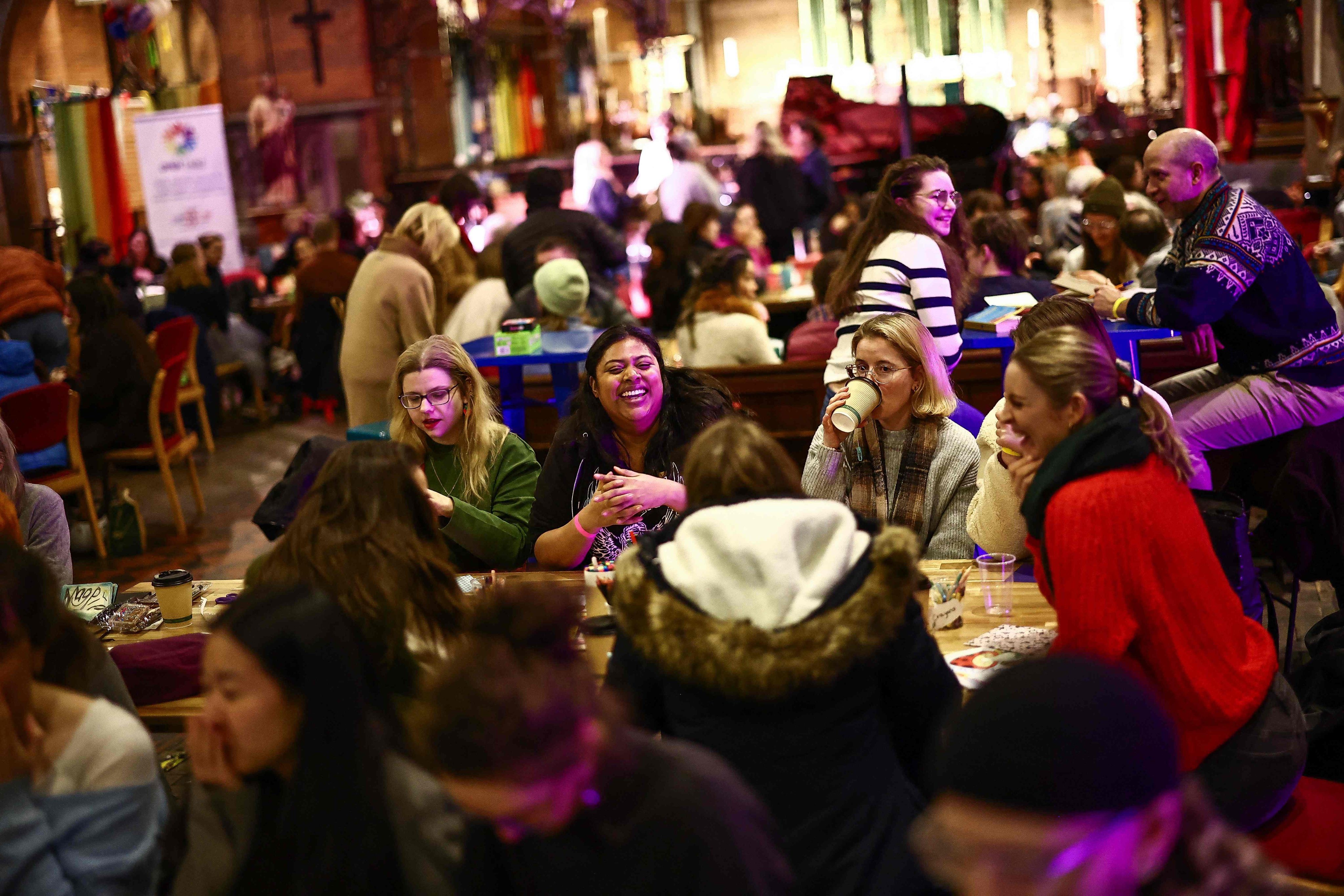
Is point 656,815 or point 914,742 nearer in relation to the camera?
point 656,815

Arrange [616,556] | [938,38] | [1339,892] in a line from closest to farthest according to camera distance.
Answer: [1339,892] → [616,556] → [938,38]

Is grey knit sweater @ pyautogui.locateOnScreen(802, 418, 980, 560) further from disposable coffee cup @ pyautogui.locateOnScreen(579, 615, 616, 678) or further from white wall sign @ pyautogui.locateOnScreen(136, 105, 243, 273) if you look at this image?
white wall sign @ pyautogui.locateOnScreen(136, 105, 243, 273)

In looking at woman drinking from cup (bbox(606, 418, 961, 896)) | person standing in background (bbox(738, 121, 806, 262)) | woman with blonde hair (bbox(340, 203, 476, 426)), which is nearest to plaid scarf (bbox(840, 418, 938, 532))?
woman drinking from cup (bbox(606, 418, 961, 896))

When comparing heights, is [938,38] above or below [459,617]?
above

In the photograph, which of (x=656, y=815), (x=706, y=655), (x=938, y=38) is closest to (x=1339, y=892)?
(x=706, y=655)

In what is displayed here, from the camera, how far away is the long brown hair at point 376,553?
7.14 ft

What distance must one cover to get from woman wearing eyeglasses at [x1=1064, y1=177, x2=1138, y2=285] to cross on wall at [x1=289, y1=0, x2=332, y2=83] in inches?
418

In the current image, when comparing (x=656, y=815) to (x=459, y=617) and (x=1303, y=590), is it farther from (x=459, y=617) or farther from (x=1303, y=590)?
(x=1303, y=590)

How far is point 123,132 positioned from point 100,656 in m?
15.0

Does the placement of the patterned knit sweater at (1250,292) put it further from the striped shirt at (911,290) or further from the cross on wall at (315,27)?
the cross on wall at (315,27)

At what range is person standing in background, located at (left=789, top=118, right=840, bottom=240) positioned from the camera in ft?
32.9

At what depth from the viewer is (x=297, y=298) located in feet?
29.6

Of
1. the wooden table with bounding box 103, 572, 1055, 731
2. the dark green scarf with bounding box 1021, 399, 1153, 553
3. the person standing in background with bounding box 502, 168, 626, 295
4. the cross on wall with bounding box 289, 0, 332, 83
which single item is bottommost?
the wooden table with bounding box 103, 572, 1055, 731

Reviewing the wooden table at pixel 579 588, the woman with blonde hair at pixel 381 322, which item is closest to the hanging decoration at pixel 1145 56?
the woman with blonde hair at pixel 381 322
